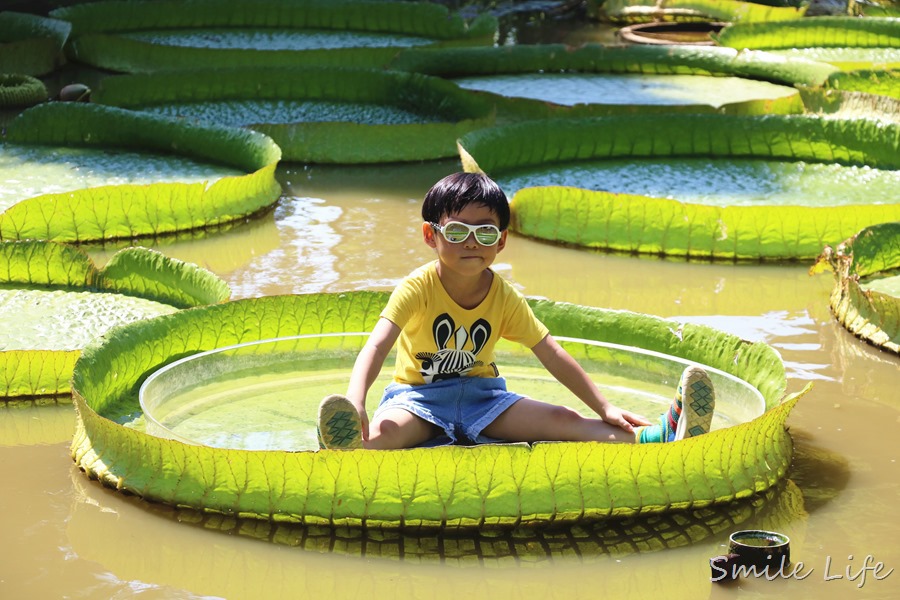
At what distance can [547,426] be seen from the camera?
3.08 m

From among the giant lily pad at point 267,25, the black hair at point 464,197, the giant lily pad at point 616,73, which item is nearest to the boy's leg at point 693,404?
the black hair at point 464,197

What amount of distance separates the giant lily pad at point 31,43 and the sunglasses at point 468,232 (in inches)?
245

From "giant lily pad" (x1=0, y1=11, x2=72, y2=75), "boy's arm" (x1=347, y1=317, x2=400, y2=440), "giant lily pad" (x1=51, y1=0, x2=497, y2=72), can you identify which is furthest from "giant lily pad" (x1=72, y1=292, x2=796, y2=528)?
"giant lily pad" (x1=51, y1=0, x2=497, y2=72)

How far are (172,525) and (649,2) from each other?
9.26 metres

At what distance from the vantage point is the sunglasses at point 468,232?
2990mm

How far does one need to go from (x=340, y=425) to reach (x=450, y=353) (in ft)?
1.47

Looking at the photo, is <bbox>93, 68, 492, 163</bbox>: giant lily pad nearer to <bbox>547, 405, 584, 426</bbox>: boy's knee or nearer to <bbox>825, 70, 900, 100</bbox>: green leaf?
<bbox>825, 70, 900, 100</bbox>: green leaf

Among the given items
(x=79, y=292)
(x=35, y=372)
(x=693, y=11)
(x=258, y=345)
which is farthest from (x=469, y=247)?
(x=693, y=11)

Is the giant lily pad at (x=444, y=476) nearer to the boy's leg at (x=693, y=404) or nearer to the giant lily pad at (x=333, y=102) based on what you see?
the boy's leg at (x=693, y=404)

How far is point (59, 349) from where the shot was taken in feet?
12.1

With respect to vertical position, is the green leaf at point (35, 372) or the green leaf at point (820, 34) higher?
the green leaf at point (820, 34)

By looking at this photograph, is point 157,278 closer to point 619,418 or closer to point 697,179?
point 619,418

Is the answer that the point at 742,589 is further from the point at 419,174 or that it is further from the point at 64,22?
the point at 64,22

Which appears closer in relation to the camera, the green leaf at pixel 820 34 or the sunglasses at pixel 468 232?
the sunglasses at pixel 468 232
